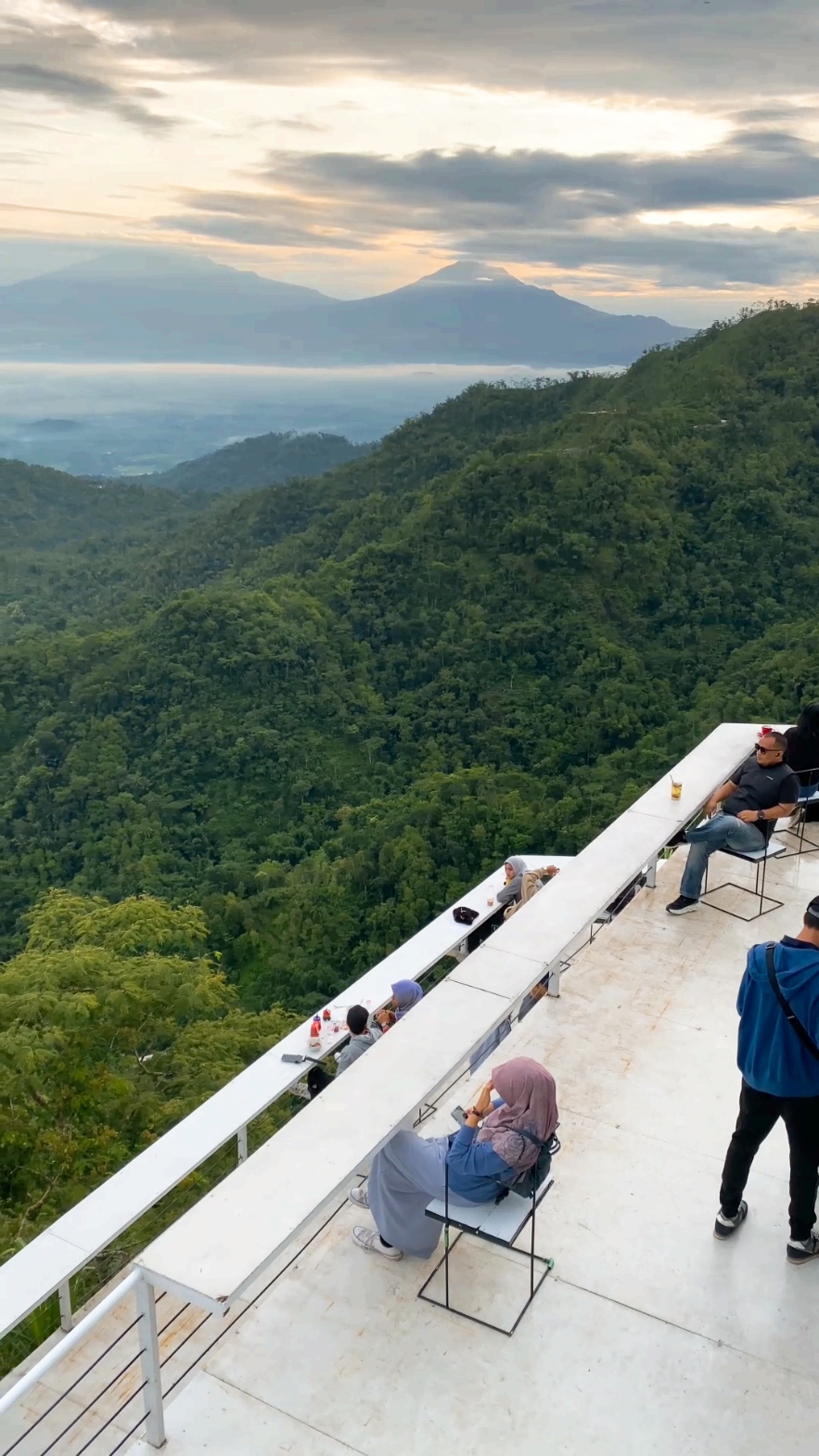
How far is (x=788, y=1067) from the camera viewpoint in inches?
132

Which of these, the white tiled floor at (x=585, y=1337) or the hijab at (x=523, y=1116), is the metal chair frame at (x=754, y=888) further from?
the hijab at (x=523, y=1116)

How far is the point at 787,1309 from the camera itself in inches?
137

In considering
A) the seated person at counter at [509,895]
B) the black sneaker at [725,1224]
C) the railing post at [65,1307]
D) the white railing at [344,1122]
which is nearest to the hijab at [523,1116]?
the white railing at [344,1122]

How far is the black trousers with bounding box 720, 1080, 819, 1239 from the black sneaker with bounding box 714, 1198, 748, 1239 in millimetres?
113

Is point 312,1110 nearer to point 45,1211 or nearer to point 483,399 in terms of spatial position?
point 45,1211

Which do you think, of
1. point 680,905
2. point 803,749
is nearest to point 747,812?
point 680,905

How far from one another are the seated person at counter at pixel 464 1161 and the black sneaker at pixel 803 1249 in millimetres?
1106

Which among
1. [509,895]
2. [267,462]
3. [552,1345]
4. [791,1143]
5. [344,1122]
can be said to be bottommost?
[509,895]

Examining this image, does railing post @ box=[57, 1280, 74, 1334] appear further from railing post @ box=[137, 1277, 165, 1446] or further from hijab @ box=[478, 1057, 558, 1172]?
hijab @ box=[478, 1057, 558, 1172]

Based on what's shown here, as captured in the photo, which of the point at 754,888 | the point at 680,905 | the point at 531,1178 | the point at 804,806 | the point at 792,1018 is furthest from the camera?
the point at 804,806

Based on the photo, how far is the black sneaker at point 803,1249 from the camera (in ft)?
11.9

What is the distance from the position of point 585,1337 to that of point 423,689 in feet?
90.2

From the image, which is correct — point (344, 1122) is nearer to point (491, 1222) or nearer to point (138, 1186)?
point (491, 1222)

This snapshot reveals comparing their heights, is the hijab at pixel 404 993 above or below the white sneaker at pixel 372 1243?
above
